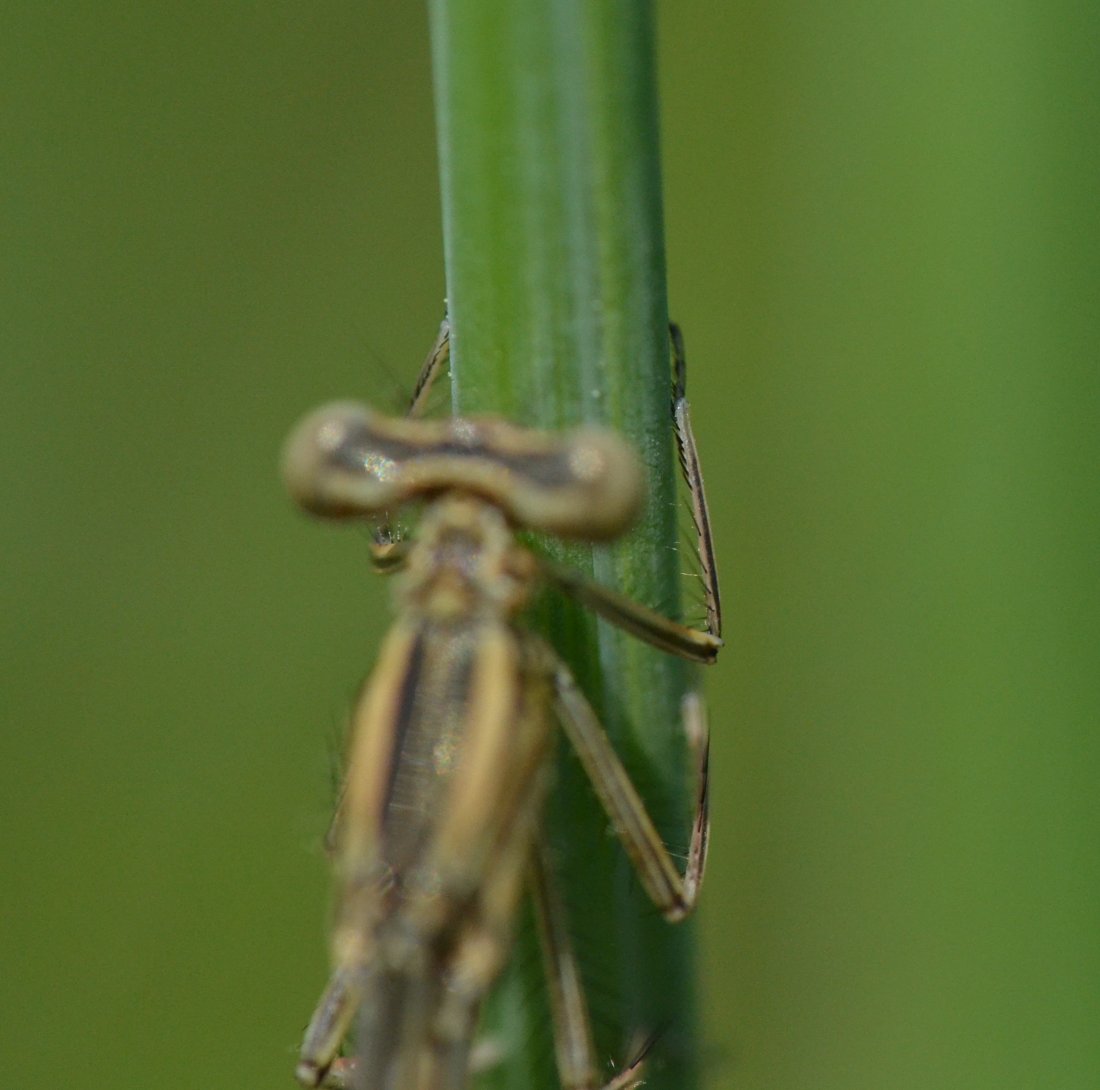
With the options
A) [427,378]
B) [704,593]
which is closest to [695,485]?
[704,593]

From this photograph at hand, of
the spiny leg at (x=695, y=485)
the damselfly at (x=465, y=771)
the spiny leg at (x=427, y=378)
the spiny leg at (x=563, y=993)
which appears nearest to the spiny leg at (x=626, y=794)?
the damselfly at (x=465, y=771)

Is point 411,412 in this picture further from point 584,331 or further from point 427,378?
point 584,331

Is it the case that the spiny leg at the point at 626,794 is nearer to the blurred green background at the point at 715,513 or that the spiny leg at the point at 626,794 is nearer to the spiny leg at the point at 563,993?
the spiny leg at the point at 563,993

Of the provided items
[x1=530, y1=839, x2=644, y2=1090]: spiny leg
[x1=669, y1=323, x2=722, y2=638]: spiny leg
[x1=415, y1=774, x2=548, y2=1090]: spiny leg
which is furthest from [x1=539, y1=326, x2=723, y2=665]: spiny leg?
[x1=530, y1=839, x2=644, y2=1090]: spiny leg

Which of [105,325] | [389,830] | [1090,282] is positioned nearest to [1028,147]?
[1090,282]

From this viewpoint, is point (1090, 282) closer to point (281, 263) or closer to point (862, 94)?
point (862, 94)

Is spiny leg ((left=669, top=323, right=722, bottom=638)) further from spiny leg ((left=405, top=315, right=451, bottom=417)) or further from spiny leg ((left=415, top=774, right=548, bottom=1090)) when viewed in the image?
spiny leg ((left=415, top=774, right=548, bottom=1090))
